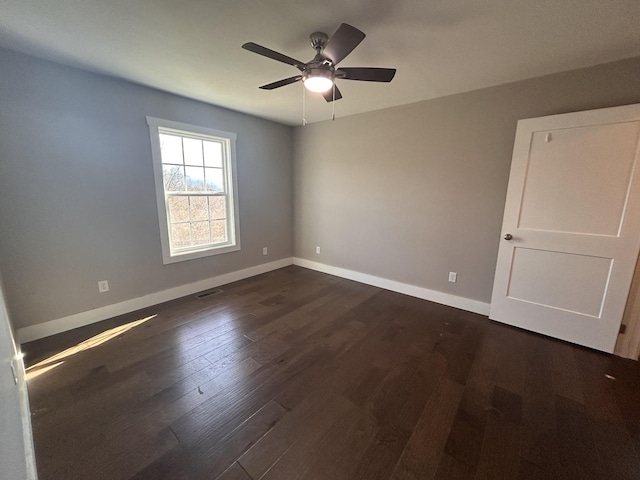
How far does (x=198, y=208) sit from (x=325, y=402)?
9.42ft

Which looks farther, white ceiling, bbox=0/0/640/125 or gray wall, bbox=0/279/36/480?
white ceiling, bbox=0/0/640/125

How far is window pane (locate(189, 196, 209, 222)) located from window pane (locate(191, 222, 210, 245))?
8 centimetres

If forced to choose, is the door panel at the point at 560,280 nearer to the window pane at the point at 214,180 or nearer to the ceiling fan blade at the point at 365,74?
the ceiling fan blade at the point at 365,74

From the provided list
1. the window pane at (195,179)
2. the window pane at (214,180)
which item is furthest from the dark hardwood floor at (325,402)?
the window pane at (214,180)

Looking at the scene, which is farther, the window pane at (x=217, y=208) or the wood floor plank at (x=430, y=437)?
the window pane at (x=217, y=208)

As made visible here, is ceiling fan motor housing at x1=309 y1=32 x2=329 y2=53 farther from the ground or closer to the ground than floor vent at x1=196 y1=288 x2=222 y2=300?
farther from the ground

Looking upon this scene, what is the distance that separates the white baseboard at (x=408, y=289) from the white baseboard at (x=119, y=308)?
128cm

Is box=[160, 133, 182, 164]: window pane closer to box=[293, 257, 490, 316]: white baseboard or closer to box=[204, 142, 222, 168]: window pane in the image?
box=[204, 142, 222, 168]: window pane

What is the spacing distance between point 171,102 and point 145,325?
2499 millimetres

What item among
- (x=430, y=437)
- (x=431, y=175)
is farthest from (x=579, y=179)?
(x=430, y=437)

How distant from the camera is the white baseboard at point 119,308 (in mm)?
2303

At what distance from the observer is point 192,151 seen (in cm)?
327

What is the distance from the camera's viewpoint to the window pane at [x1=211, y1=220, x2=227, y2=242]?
3.64 meters

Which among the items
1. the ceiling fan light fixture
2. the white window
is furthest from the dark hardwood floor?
the ceiling fan light fixture
